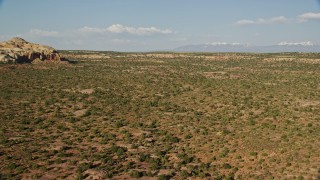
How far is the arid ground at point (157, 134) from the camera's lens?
77.7ft

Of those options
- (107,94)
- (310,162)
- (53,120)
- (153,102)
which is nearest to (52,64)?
(107,94)

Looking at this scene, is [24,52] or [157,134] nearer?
[157,134]

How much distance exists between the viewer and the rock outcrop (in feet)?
320

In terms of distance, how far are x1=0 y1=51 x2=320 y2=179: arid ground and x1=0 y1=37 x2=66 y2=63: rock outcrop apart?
138 feet

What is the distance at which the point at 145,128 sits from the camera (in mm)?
35125

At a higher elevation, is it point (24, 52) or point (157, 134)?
point (24, 52)

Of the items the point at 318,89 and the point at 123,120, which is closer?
the point at 123,120

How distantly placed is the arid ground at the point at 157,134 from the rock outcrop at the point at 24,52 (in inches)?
1655

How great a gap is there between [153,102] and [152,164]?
2478 centimetres

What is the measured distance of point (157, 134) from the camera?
32844 millimetres

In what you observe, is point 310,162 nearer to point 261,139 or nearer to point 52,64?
point 261,139

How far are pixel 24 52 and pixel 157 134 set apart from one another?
83.2 meters

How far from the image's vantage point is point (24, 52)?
4065 inches

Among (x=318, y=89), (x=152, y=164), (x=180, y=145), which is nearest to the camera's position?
(x=152, y=164)
